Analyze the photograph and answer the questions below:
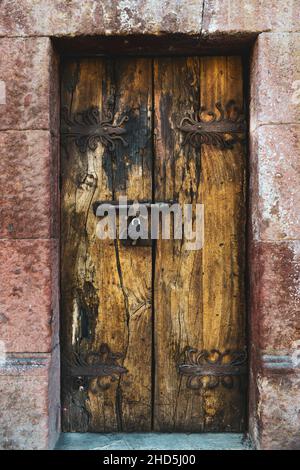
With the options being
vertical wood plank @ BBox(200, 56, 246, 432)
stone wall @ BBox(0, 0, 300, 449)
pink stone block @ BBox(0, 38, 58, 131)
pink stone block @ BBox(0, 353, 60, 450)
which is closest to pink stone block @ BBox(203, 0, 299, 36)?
stone wall @ BBox(0, 0, 300, 449)

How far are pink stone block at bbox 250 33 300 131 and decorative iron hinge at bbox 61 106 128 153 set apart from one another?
0.71 m

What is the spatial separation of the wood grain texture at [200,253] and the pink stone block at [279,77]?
252 millimetres

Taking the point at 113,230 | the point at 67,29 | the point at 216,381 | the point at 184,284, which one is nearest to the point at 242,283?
the point at 184,284

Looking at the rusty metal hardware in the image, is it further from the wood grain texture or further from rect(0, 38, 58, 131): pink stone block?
rect(0, 38, 58, 131): pink stone block

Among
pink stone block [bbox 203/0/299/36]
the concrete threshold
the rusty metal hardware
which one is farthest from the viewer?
the rusty metal hardware

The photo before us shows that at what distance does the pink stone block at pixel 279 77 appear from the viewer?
7.50 ft

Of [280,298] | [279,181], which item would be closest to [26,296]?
[280,298]

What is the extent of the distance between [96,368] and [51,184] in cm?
97

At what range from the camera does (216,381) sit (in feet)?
8.40

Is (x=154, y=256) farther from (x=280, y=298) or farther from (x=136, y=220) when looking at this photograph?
(x=280, y=298)

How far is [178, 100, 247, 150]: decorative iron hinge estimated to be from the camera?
253 centimetres

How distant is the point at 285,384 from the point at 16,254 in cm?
138

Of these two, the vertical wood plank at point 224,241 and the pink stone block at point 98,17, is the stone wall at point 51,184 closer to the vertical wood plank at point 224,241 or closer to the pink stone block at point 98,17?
the pink stone block at point 98,17

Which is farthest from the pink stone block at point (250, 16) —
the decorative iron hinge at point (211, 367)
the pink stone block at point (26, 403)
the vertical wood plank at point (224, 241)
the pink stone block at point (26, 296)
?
the pink stone block at point (26, 403)
